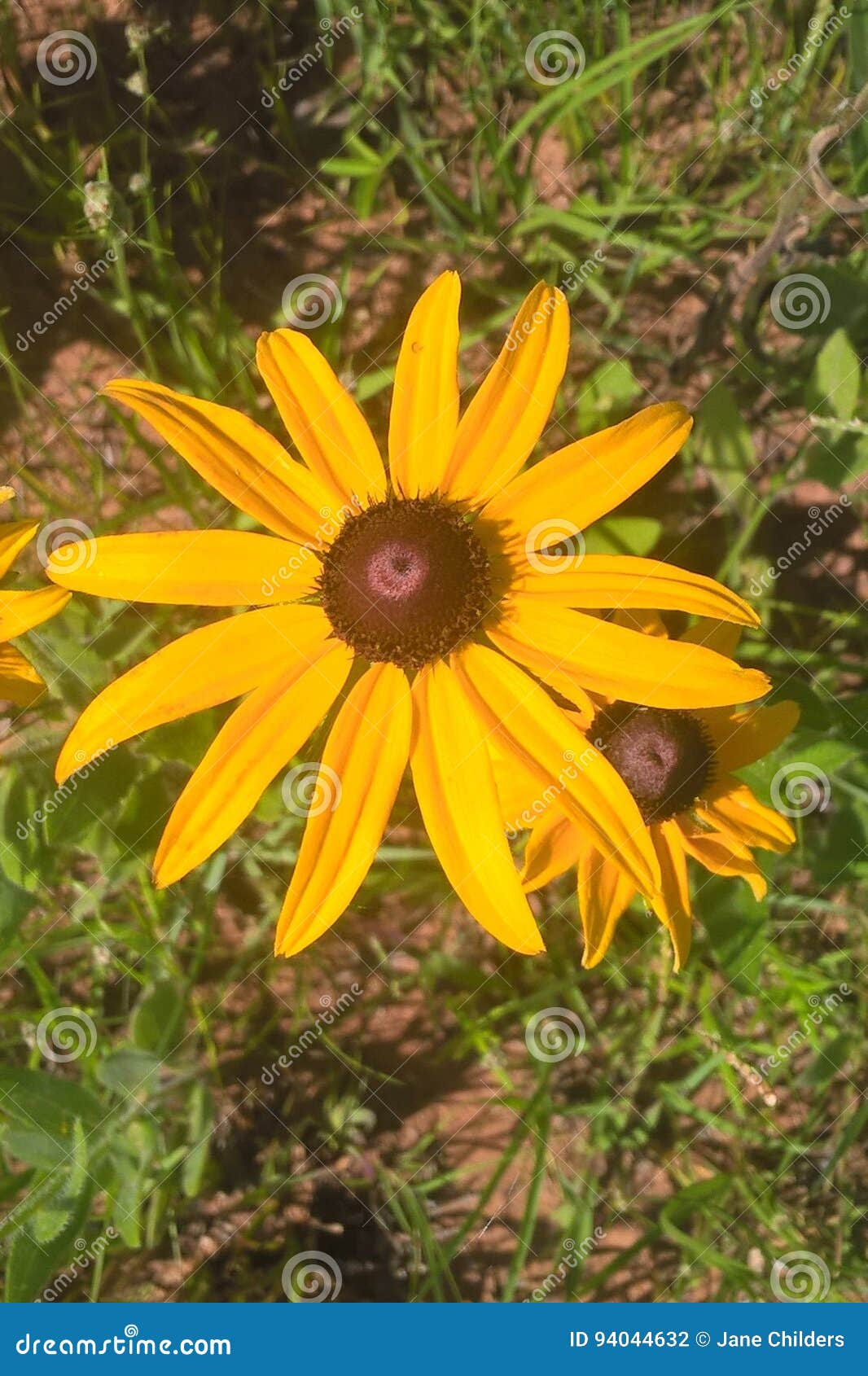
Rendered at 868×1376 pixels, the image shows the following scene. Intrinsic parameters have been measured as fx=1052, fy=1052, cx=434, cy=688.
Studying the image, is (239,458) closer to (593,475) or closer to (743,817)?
(593,475)

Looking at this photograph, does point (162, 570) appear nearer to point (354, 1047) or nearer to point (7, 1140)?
point (7, 1140)

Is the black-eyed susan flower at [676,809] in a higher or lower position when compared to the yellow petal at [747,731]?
lower

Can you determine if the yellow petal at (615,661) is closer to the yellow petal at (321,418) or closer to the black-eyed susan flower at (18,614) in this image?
the yellow petal at (321,418)

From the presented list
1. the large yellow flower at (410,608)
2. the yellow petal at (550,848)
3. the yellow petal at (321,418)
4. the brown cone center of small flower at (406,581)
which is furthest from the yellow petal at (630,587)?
the yellow petal at (550,848)

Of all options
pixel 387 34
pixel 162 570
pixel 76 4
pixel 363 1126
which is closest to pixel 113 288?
pixel 76 4

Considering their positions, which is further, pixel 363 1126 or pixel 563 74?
pixel 363 1126

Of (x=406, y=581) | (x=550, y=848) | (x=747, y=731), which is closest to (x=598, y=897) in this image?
(x=550, y=848)
